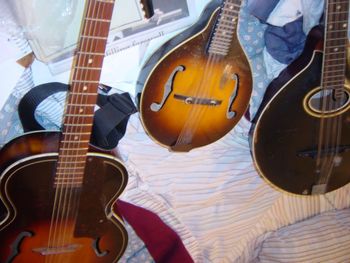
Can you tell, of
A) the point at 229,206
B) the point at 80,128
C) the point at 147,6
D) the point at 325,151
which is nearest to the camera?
the point at 147,6

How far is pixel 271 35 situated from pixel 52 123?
2.13 ft


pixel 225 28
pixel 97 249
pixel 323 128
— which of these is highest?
pixel 225 28

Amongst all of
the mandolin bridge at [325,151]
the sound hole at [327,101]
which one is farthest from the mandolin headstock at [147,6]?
the mandolin bridge at [325,151]

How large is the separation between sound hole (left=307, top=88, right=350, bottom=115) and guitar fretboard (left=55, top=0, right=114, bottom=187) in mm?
572

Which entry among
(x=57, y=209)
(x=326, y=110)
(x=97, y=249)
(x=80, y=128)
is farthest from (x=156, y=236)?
(x=326, y=110)

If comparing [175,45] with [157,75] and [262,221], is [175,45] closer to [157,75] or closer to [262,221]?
[157,75]

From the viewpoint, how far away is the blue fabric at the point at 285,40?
3.67 ft

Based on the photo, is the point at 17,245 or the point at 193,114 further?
the point at 193,114

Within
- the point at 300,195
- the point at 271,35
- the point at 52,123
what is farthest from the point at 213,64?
the point at 300,195

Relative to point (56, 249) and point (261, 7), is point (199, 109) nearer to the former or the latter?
point (261, 7)

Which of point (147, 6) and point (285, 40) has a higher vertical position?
point (147, 6)

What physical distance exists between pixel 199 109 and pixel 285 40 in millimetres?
344

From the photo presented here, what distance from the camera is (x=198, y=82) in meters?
0.98

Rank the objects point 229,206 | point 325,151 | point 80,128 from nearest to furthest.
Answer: point 80,128 < point 325,151 < point 229,206
